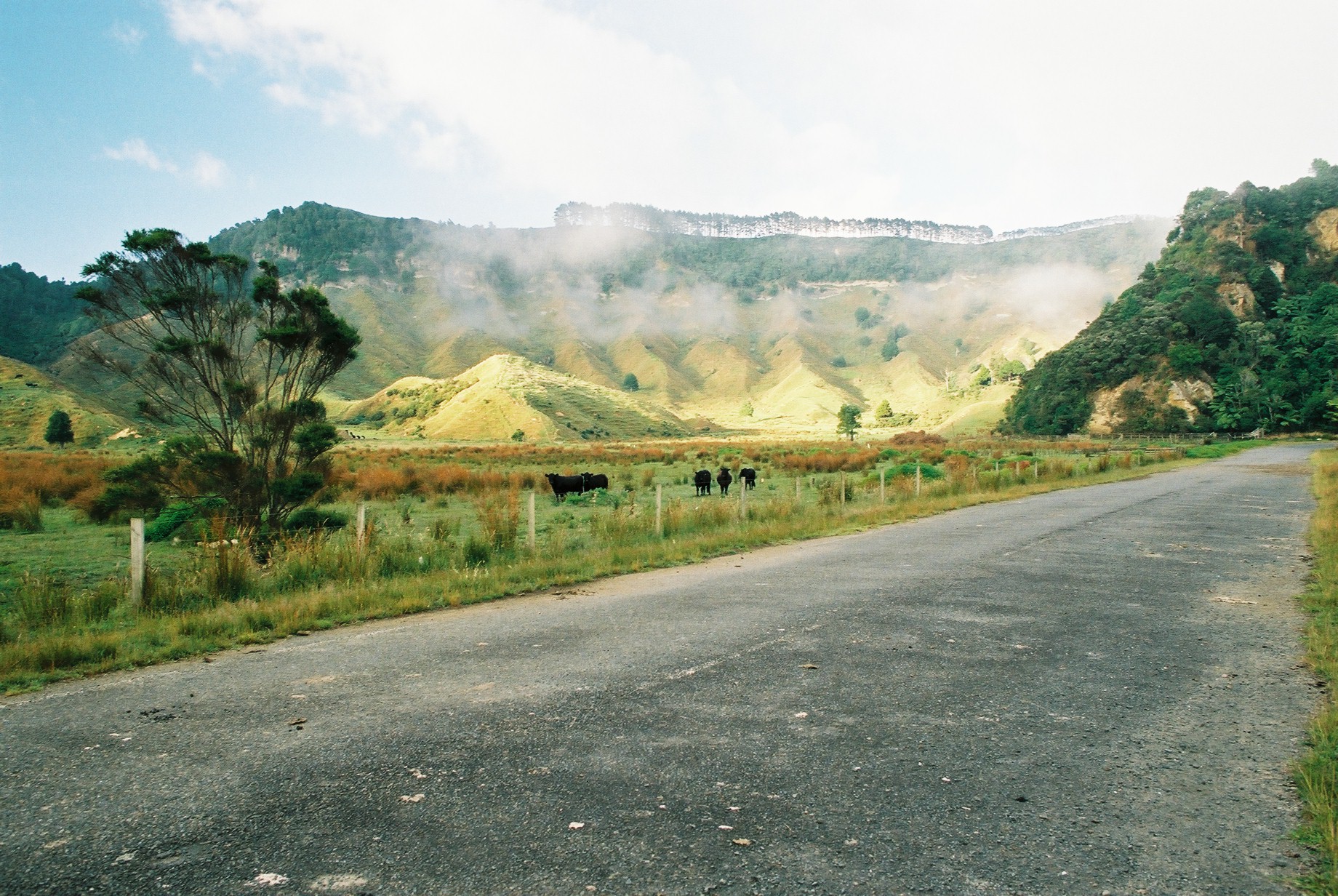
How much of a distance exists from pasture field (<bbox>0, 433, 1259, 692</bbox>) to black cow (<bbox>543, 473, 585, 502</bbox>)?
437mm

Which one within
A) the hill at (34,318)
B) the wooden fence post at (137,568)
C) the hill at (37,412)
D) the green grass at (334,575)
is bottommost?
the green grass at (334,575)

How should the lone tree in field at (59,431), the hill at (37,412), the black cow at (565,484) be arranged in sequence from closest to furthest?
1. the black cow at (565,484)
2. the lone tree in field at (59,431)
3. the hill at (37,412)

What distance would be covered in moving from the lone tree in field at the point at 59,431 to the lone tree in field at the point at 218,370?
7002 centimetres

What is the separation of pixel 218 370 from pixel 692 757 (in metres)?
12.4

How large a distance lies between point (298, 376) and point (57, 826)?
460 inches

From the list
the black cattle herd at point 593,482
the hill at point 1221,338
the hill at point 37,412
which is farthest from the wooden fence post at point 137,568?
the hill at point 1221,338

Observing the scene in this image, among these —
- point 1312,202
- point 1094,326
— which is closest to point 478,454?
point 1094,326

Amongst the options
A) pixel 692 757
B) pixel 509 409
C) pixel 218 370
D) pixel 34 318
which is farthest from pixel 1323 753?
pixel 34 318

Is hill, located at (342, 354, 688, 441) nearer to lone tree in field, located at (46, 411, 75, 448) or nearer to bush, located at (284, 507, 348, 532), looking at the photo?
lone tree in field, located at (46, 411, 75, 448)

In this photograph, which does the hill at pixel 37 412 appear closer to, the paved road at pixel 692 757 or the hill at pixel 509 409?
the hill at pixel 509 409

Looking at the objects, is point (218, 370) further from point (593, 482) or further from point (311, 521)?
point (593, 482)

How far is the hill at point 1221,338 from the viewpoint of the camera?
86.9 m

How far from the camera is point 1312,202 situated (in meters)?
112

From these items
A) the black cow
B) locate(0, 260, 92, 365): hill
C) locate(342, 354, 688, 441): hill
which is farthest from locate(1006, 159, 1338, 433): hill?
locate(0, 260, 92, 365): hill
